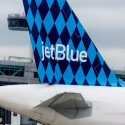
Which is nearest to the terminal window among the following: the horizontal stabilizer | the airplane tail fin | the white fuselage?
the airplane tail fin

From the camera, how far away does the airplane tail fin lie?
597 inches

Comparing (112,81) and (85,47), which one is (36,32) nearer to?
(85,47)

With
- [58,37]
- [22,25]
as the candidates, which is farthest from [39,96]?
[22,25]

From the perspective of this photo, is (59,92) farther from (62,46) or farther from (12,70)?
(12,70)

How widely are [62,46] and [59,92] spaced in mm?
1791

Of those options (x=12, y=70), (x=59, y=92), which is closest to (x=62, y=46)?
(x=59, y=92)

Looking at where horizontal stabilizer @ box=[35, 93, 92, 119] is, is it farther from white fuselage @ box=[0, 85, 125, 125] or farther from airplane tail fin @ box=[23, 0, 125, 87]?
airplane tail fin @ box=[23, 0, 125, 87]

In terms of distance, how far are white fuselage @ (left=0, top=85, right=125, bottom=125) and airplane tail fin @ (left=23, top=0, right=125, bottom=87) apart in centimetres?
85

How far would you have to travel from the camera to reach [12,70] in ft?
252

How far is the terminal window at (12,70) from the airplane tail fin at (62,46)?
60.3 meters

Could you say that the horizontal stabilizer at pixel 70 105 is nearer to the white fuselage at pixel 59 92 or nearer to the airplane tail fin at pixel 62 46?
the white fuselage at pixel 59 92

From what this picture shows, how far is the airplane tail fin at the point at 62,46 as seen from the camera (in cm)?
1516

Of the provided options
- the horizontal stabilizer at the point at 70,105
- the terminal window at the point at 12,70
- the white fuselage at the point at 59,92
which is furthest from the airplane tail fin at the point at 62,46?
the terminal window at the point at 12,70

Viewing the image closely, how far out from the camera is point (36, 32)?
15.3m
